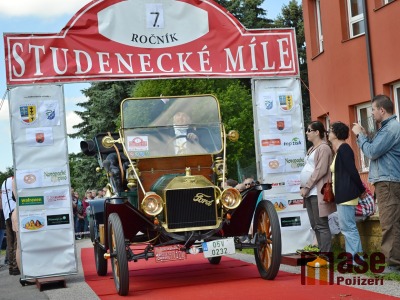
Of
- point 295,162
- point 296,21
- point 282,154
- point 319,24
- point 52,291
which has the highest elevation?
point 296,21

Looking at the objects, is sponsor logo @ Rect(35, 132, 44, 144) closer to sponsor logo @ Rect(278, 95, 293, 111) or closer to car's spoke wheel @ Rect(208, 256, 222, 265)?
car's spoke wheel @ Rect(208, 256, 222, 265)

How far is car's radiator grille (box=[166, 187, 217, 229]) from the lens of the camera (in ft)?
31.1

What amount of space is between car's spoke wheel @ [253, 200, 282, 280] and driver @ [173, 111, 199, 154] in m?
1.38

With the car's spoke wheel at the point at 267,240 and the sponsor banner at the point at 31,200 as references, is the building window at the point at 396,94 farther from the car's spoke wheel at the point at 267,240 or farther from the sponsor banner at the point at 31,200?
the sponsor banner at the point at 31,200

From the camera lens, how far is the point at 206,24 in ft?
38.9

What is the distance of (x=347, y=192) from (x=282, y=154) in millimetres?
2485

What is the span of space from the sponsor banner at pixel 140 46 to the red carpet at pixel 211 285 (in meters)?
2.95

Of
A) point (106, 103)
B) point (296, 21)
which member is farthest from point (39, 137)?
point (296, 21)

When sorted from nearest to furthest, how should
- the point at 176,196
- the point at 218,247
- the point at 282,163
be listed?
the point at 218,247 < the point at 176,196 < the point at 282,163

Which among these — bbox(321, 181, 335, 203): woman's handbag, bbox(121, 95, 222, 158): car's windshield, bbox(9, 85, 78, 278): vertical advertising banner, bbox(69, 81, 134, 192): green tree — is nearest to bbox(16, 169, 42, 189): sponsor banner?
bbox(9, 85, 78, 278): vertical advertising banner

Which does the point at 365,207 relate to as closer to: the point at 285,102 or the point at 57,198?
the point at 285,102

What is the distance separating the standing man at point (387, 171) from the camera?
9.16m

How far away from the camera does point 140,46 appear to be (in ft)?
37.9

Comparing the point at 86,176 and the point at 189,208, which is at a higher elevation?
the point at 86,176
